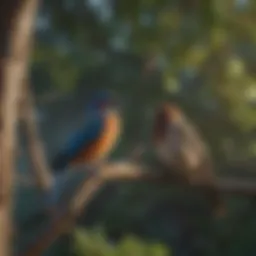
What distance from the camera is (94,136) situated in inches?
34.6

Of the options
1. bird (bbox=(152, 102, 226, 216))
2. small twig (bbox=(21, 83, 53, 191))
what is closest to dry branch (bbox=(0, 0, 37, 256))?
small twig (bbox=(21, 83, 53, 191))

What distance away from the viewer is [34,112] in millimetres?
865

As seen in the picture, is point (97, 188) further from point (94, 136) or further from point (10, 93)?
point (10, 93)

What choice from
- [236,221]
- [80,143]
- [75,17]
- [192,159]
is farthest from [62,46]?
[236,221]

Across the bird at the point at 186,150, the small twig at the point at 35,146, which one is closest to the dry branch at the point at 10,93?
the small twig at the point at 35,146

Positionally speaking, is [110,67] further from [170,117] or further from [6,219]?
[6,219]

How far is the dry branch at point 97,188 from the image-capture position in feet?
2.81

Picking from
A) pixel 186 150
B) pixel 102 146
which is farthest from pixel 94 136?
pixel 186 150

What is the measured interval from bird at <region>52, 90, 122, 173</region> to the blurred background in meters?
0.01

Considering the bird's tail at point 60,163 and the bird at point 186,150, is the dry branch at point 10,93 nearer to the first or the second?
the bird's tail at point 60,163

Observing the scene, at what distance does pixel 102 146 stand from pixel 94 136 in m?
0.02

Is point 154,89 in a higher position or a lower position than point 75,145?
higher

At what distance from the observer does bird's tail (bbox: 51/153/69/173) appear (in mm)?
868

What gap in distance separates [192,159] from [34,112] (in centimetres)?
25
